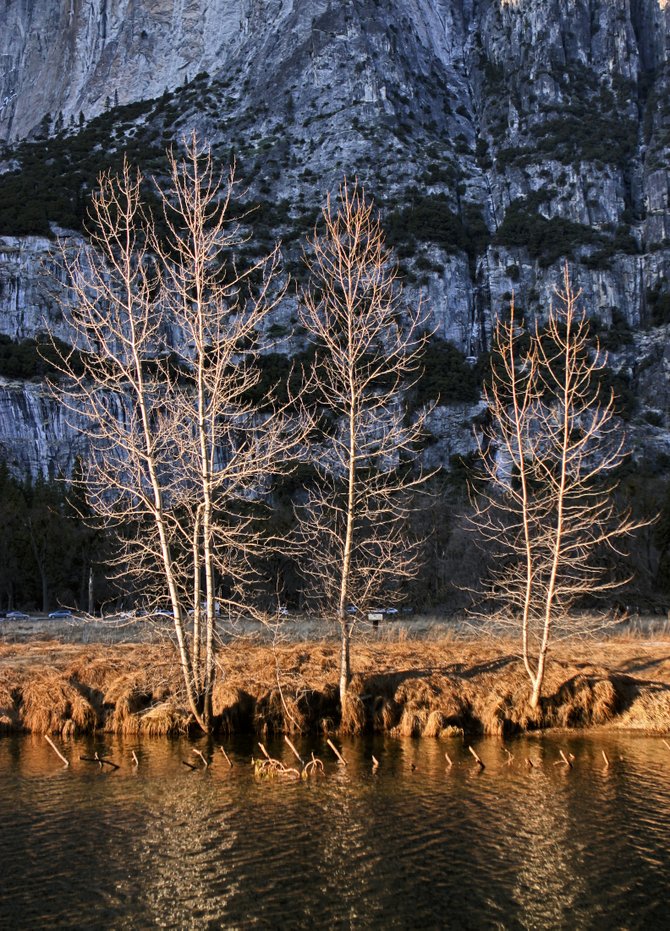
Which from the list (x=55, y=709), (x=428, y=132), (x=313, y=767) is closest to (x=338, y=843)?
(x=313, y=767)

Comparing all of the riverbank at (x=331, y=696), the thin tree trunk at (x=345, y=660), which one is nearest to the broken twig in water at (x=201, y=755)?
the riverbank at (x=331, y=696)

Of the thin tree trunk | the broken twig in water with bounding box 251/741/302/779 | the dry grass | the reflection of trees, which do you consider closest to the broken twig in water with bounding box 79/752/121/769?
the dry grass

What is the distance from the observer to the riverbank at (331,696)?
19406 millimetres

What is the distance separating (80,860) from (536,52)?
434ft

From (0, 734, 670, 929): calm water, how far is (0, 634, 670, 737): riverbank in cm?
185

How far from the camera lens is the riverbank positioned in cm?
1941

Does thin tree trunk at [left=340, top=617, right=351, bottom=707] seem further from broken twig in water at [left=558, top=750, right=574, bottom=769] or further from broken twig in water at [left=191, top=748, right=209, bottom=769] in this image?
broken twig in water at [left=558, top=750, right=574, bottom=769]

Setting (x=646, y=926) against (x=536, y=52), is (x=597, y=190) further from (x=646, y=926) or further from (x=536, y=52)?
(x=646, y=926)

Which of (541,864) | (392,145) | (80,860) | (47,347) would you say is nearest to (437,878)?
(541,864)

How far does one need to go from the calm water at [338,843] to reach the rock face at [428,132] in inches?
2861

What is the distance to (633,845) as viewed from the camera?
12664 mm

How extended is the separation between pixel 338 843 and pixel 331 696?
773cm

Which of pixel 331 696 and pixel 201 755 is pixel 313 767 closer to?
pixel 201 755

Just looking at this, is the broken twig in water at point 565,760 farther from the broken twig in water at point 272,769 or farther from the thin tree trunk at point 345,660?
the broken twig in water at point 272,769
